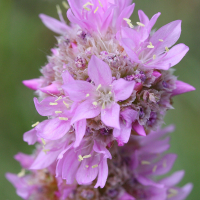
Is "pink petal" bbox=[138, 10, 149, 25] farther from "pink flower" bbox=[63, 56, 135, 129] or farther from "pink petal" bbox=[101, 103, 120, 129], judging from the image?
"pink petal" bbox=[101, 103, 120, 129]

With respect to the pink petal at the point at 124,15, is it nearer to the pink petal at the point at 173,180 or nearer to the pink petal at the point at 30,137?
the pink petal at the point at 30,137

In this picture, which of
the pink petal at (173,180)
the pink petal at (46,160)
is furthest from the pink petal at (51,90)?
the pink petal at (173,180)

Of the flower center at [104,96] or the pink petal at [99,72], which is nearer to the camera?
the pink petal at [99,72]

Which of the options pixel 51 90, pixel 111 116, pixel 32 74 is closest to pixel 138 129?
pixel 111 116

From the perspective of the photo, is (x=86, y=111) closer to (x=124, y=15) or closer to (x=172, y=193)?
(x=124, y=15)

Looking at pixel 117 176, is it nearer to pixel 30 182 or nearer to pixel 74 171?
pixel 74 171

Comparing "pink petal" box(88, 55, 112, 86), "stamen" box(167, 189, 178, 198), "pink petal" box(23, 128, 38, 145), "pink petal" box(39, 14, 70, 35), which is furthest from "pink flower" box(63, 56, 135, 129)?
"stamen" box(167, 189, 178, 198)
